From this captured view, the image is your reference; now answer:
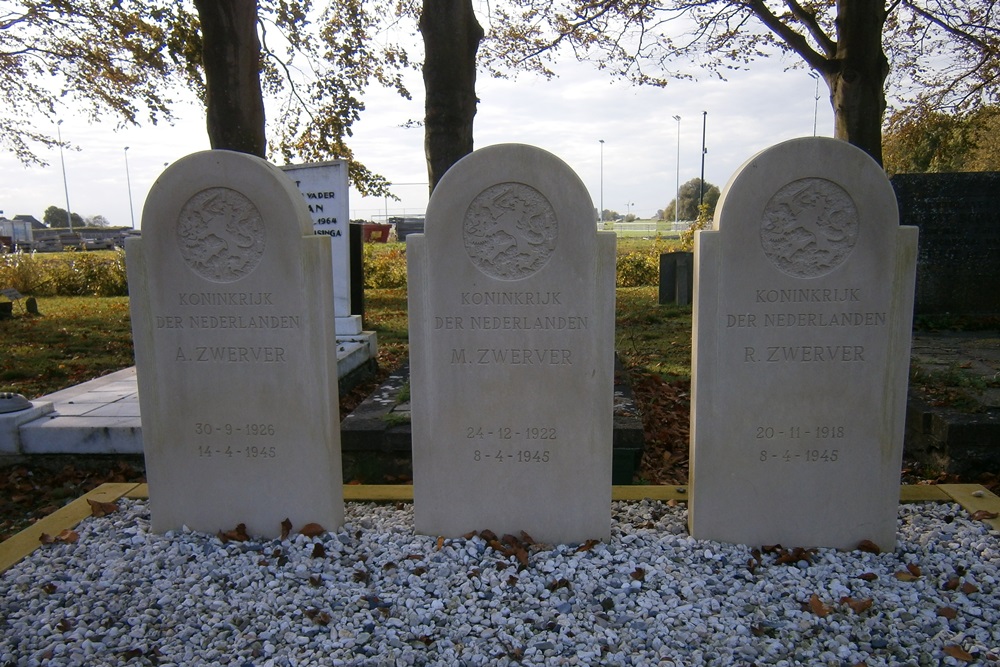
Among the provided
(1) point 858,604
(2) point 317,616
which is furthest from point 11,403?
(1) point 858,604

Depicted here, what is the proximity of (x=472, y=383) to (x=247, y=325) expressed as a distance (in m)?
1.25

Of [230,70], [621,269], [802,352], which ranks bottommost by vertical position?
[621,269]

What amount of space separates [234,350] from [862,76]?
8.85 metres

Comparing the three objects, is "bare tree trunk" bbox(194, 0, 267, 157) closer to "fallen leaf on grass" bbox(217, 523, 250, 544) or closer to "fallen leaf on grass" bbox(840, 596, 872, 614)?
"fallen leaf on grass" bbox(217, 523, 250, 544)

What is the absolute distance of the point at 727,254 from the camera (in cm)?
331

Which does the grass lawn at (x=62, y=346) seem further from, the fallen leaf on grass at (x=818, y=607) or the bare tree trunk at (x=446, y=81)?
the fallen leaf on grass at (x=818, y=607)

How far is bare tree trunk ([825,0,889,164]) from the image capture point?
8.74 meters

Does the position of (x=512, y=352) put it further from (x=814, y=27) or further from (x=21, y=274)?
(x=21, y=274)

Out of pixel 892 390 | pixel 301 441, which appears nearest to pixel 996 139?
pixel 892 390

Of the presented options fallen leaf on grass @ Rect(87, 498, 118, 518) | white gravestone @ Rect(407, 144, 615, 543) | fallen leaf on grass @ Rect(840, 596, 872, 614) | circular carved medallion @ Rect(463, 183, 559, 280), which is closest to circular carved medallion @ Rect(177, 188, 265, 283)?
white gravestone @ Rect(407, 144, 615, 543)

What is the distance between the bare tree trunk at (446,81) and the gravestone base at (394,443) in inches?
141

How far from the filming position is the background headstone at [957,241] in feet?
28.8

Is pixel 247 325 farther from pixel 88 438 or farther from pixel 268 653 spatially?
pixel 88 438

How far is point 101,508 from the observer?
13.1 ft
